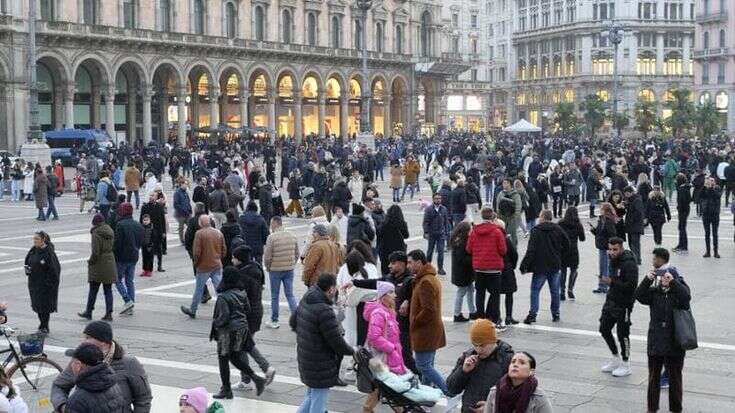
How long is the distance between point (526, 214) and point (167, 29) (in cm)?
4433

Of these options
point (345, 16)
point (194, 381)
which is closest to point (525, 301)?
point (194, 381)

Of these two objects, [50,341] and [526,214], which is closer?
[50,341]

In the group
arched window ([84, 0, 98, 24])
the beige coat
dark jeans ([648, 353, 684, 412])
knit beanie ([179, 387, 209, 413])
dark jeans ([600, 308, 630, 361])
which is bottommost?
dark jeans ([648, 353, 684, 412])

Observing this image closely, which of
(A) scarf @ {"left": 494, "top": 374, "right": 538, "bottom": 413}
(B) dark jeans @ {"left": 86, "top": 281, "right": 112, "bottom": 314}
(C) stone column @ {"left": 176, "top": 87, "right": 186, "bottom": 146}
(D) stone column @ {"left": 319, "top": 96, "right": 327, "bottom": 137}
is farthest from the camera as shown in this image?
(D) stone column @ {"left": 319, "top": 96, "right": 327, "bottom": 137}

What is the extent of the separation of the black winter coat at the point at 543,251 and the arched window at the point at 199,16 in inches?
2123

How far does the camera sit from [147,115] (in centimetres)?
6309

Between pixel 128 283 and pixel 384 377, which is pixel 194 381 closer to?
pixel 384 377

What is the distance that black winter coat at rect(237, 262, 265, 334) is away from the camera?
11430 millimetres

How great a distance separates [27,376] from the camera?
36.0 ft

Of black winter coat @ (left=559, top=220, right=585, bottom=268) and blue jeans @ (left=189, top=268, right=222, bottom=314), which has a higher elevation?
black winter coat @ (left=559, top=220, right=585, bottom=268)

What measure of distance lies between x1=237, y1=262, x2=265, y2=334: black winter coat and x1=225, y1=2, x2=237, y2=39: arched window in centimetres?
5766

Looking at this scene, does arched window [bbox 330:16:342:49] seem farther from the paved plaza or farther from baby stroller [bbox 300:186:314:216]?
the paved plaza

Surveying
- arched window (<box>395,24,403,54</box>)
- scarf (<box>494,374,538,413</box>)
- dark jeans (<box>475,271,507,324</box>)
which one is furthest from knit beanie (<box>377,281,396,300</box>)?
arched window (<box>395,24,403,54</box>)

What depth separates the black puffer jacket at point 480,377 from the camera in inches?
311
